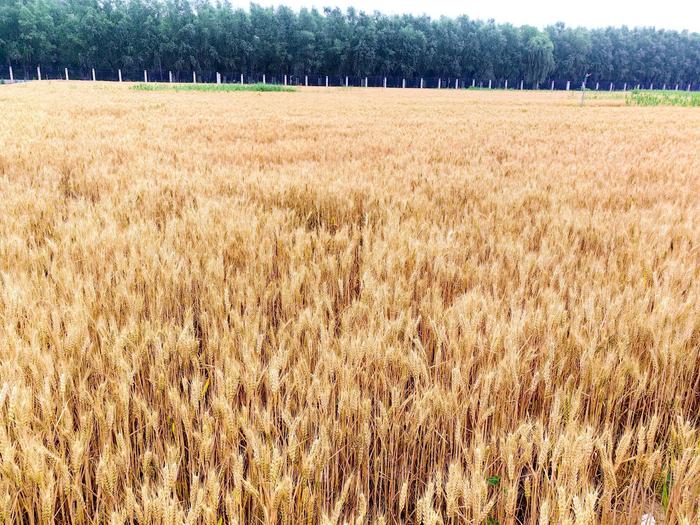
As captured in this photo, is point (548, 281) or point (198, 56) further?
point (198, 56)

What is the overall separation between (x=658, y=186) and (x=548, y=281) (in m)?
2.92

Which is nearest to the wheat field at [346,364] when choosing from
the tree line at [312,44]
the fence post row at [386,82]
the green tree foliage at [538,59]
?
the fence post row at [386,82]

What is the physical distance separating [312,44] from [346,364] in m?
84.9

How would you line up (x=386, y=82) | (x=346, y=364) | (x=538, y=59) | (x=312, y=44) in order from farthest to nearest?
(x=538, y=59)
(x=386, y=82)
(x=312, y=44)
(x=346, y=364)

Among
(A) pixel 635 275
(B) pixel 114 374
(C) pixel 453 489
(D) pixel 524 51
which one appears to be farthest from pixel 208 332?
(D) pixel 524 51

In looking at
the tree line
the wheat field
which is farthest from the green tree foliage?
the wheat field

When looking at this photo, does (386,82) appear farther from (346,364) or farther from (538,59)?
(346,364)

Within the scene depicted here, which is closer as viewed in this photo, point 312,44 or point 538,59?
point 312,44

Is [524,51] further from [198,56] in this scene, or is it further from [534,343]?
[534,343]

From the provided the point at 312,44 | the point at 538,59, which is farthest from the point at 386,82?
the point at 538,59

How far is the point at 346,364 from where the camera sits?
1.25m

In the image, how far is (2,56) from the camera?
65.8 meters

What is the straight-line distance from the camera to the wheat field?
92 cm

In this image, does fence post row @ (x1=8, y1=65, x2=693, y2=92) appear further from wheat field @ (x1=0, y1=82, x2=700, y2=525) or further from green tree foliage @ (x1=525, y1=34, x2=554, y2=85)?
wheat field @ (x1=0, y1=82, x2=700, y2=525)
